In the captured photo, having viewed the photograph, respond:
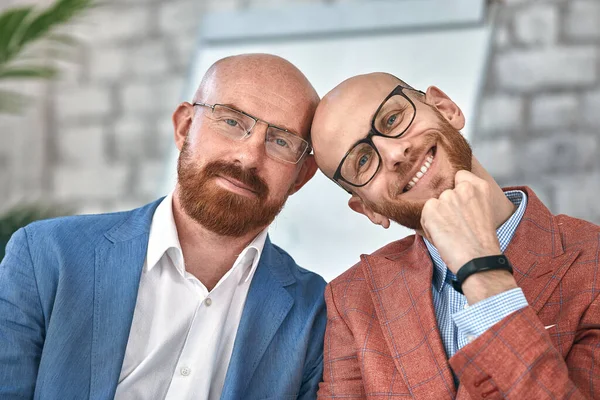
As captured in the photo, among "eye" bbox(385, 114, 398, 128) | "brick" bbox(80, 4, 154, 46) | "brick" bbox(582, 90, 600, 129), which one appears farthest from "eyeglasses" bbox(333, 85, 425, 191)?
"brick" bbox(80, 4, 154, 46)

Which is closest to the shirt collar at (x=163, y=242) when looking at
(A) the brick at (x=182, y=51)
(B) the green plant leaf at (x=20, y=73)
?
(B) the green plant leaf at (x=20, y=73)

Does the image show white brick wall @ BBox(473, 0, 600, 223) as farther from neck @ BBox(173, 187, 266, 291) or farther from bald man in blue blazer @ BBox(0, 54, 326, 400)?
neck @ BBox(173, 187, 266, 291)

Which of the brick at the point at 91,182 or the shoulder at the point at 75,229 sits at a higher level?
the shoulder at the point at 75,229

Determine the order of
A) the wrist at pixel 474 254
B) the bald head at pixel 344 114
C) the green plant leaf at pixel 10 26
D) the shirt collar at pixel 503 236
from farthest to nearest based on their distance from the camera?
the green plant leaf at pixel 10 26 < the bald head at pixel 344 114 < the shirt collar at pixel 503 236 < the wrist at pixel 474 254

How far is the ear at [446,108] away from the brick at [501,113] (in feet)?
4.72

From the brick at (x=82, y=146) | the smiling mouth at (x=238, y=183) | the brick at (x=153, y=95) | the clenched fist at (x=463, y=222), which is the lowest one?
the brick at (x=82, y=146)

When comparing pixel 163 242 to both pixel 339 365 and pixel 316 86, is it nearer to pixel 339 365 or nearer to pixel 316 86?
pixel 339 365

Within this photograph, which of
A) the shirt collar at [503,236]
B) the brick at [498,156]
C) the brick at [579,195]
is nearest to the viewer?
the shirt collar at [503,236]

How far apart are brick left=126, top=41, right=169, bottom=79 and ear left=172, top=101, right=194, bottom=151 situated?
1.82 meters

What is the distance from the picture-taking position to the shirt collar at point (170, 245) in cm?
185

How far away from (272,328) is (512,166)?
1.66m

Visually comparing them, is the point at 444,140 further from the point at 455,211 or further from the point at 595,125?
the point at 595,125

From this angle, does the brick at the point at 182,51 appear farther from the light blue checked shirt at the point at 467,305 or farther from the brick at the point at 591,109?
the light blue checked shirt at the point at 467,305

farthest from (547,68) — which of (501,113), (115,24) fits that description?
(115,24)
